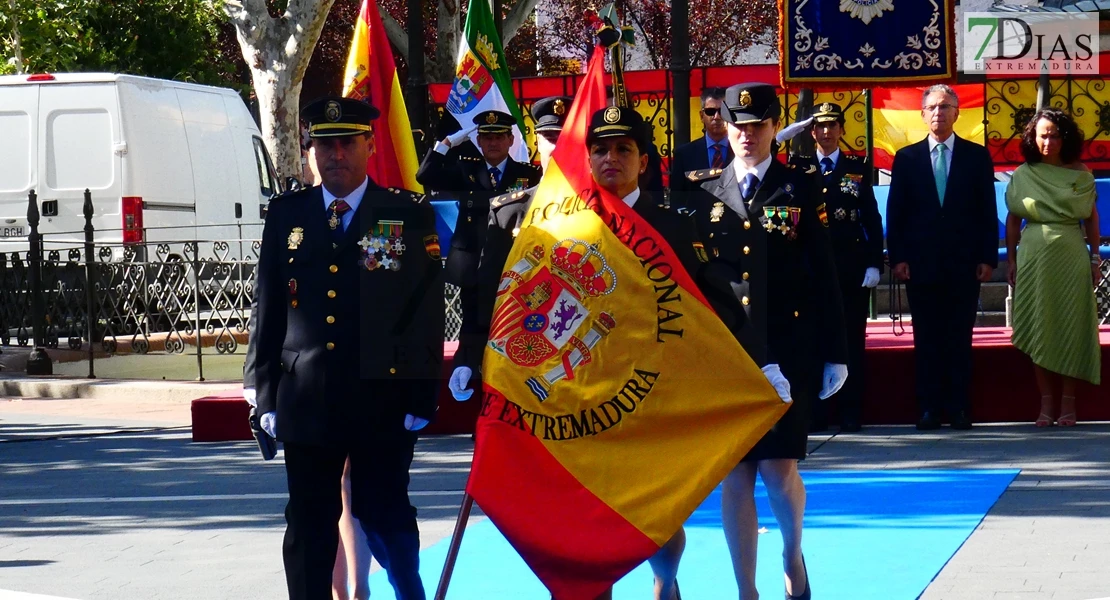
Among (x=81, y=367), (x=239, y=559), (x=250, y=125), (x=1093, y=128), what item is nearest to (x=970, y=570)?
(x=239, y=559)

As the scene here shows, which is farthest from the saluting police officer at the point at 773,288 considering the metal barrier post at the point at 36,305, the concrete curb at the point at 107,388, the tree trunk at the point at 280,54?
the tree trunk at the point at 280,54

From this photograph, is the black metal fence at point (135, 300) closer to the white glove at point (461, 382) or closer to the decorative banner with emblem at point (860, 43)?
the decorative banner with emblem at point (860, 43)

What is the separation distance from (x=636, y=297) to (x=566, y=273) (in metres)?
0.25

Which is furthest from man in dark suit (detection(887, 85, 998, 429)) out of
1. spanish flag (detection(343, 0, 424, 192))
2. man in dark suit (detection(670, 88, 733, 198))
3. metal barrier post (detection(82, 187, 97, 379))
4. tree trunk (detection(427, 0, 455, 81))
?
tree trunk (detection(427, 0, 455, 81))

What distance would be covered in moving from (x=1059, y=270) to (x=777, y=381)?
17.0 feet

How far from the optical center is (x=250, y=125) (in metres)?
21.7

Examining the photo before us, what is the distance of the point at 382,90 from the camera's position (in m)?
10.8

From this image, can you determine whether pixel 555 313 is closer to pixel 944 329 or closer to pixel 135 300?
pixel 944 329

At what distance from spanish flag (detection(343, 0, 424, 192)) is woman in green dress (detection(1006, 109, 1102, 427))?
385cm

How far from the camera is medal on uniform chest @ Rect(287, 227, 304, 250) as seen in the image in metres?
5.65

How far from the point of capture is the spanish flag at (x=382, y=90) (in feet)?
34.4

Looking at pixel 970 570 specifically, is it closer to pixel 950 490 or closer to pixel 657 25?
pixel 950 490

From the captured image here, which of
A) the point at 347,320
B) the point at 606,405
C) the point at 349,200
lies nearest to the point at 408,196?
the point at 349,200

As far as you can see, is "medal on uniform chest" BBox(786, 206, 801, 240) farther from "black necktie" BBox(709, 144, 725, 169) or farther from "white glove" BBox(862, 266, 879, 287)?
"white glove" BBox(862, 266, 879, 287)
